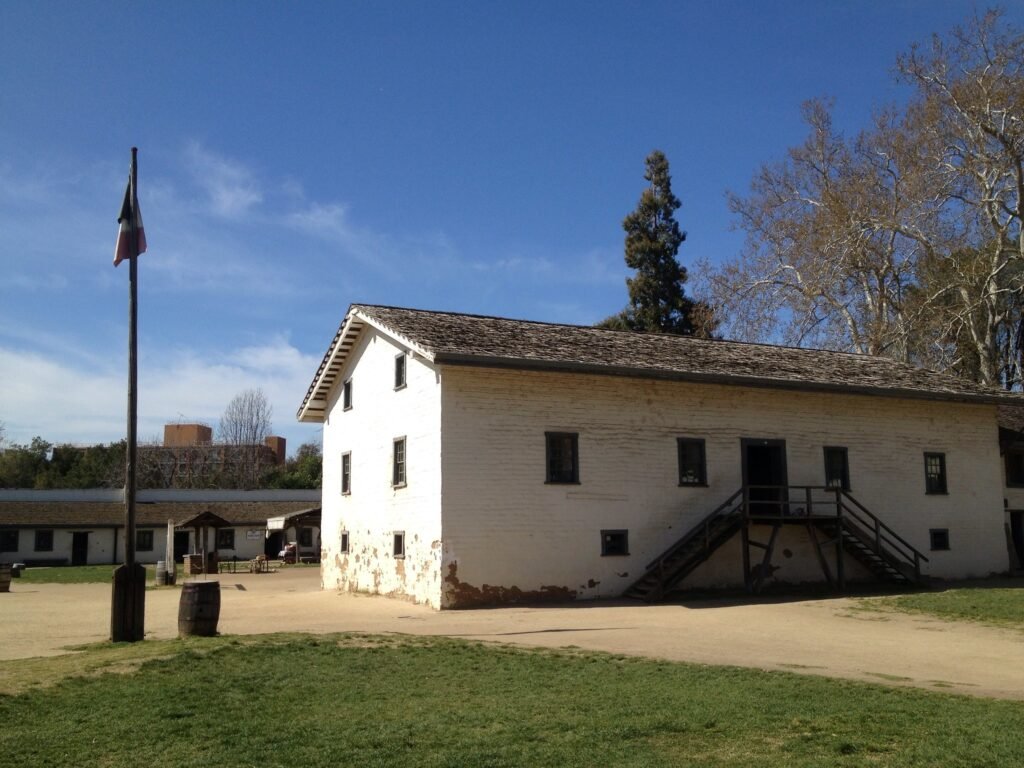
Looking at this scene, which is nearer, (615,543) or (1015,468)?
(615,543)

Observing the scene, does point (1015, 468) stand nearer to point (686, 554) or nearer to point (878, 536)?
point (878, 536)

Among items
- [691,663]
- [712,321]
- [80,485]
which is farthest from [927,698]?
[80,485]

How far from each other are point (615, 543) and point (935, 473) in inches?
456

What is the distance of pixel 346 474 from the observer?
2986 centimetres

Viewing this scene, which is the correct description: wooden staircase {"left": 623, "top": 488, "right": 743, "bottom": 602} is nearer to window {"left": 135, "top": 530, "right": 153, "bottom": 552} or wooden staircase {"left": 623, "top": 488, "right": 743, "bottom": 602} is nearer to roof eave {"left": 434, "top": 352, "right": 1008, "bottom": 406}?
roof eave {"left": 434, "top": 352, "right": 1008, "bottom": 406}

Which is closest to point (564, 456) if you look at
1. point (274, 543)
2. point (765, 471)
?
point (765, 471)

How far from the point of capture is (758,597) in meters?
23.3

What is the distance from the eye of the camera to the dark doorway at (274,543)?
60469 mm

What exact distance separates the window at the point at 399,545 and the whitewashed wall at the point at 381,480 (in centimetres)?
13

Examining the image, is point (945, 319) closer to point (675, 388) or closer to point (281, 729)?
point (675, 388)

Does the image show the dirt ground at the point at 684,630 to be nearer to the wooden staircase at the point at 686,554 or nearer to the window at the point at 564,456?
the wooden staircase at the point at 686,554

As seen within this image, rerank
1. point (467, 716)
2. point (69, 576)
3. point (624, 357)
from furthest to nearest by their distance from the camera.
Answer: point (69, 576), point (624, 357), point (467, 716)

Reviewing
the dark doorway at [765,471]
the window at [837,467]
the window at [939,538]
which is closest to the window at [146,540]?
the dark doorway at [765,471]

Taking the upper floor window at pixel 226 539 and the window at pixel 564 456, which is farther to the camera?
the upper floor window at pixel 226 539
